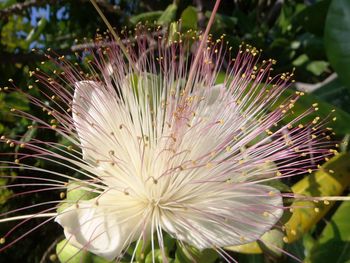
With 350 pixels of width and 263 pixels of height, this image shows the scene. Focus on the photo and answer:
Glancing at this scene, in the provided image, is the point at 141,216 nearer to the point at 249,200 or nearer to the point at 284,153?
the point at 249,200

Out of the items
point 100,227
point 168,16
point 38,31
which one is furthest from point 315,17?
point 38,31

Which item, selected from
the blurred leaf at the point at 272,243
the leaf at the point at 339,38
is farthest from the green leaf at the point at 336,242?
the leaf at the point at 339,38

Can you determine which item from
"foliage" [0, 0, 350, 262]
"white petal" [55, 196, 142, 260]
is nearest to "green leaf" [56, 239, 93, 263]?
"foliage" [0, 0, 350, 262]

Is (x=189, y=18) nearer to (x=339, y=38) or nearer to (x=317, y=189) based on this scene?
(x=339, y=38)

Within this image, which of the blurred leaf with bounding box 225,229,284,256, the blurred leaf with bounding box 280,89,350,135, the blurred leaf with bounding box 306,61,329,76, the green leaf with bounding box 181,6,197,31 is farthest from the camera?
the blurred leaf with bounding box 306,61,329,76

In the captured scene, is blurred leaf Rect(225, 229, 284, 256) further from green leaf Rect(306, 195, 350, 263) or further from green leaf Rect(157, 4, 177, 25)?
green leaf Rect(157, 4, 177, 25)
